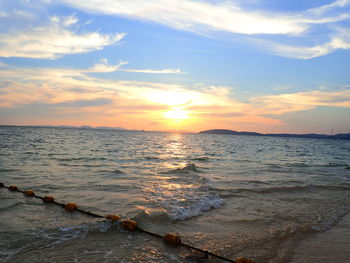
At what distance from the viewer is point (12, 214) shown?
708cm

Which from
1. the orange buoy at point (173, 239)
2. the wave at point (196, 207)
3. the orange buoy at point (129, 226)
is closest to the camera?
the orange buoy at point (173, 239)

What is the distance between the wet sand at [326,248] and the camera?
547 centimetres

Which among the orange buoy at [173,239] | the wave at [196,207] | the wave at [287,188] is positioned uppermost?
the orange buoy at [173,239]

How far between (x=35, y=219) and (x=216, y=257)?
15.1 ft

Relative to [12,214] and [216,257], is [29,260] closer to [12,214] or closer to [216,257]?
[12,214]

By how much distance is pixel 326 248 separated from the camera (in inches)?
237

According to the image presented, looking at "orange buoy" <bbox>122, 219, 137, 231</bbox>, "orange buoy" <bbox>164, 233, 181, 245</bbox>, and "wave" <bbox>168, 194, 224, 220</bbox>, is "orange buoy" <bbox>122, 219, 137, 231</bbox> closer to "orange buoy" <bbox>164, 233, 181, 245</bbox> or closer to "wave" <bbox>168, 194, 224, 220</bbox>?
"orange buoy" <bbox>164, 233, 181, 245</bbox>

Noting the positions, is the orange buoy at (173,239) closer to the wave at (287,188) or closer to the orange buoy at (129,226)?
the orange buoy at (129,226)

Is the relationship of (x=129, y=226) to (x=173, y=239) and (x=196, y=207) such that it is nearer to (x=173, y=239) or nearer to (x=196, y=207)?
(x=173, y=239)

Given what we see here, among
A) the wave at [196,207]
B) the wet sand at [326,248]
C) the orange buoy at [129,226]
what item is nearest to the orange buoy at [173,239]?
the orange buoy at [129,226]

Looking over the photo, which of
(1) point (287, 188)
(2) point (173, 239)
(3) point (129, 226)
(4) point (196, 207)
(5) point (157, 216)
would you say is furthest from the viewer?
(1) point (287, 188)

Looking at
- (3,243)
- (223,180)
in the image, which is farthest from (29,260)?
(223,180)

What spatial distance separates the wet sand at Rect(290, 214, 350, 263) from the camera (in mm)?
5469

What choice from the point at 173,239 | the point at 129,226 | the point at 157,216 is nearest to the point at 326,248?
the point at 173,239
